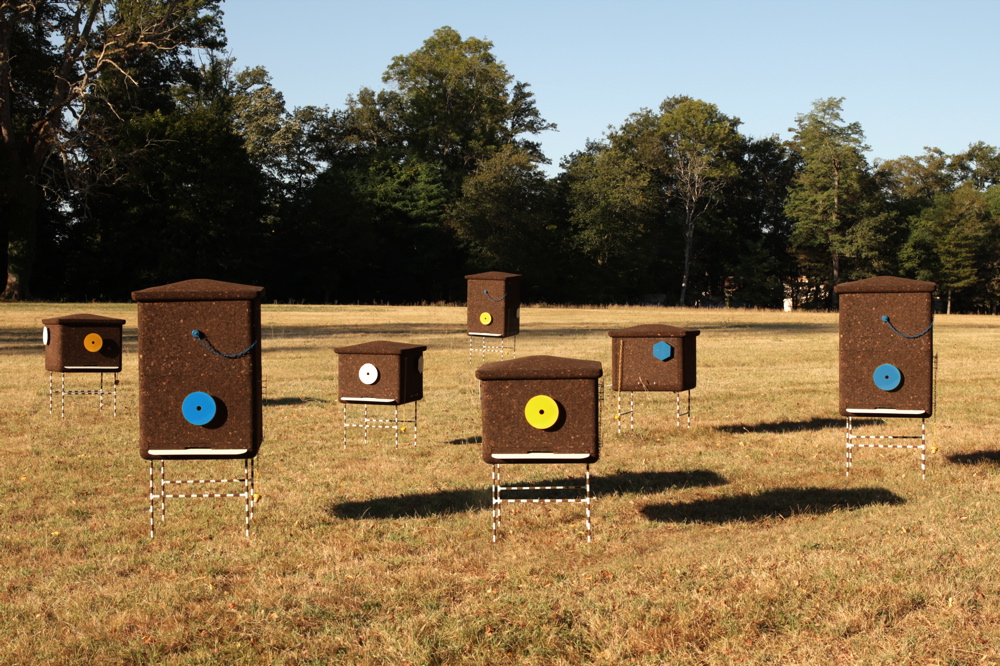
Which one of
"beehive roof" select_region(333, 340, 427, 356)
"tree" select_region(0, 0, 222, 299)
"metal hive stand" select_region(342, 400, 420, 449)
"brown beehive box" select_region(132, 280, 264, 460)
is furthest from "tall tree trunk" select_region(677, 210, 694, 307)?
"brown beehive box" select_region(132, 280, 264, 460)

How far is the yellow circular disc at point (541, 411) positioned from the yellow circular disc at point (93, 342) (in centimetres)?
996

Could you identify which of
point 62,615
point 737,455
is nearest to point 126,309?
point 737,455

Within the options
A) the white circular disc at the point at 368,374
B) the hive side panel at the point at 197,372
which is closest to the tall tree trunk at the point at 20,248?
the white circular disc at the point at 368,374

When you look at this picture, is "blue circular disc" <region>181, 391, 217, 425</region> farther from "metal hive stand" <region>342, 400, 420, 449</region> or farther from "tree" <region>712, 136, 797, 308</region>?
"tree" <region>712, 136, 797, 308</region>

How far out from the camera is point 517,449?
812 cm

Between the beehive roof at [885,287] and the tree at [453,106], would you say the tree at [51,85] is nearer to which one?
the tree at [453,106]

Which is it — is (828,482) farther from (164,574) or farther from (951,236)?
(951,236)

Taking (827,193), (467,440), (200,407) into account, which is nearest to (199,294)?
(200,407)

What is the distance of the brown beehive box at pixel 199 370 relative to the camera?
27.0 feet

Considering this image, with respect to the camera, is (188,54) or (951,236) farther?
(951,236)

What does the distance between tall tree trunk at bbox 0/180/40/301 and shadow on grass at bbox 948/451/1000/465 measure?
47608 millimetres

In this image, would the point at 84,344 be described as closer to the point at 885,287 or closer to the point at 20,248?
the point at 885,287

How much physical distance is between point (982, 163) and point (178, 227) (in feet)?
261

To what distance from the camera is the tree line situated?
176ft
